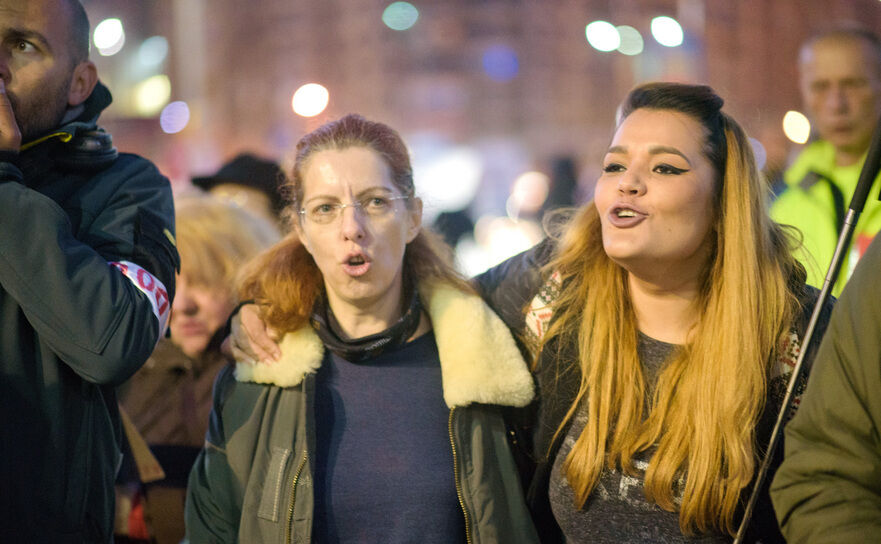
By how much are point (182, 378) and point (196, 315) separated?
0.26 metres

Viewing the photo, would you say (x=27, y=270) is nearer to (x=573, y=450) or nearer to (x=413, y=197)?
A: (x=413, y=197)

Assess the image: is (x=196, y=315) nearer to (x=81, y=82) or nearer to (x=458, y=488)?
(x=81, y=82)

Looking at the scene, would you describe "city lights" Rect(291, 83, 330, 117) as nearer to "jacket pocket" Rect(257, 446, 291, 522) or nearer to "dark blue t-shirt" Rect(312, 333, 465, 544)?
"dark blue t-shirt" Rect(312, 333, 465, 544)

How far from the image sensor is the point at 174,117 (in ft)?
54.9

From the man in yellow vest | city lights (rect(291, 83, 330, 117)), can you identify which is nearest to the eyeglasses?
the man in yellow vest

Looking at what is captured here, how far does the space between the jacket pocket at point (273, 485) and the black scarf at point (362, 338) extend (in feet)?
1.10

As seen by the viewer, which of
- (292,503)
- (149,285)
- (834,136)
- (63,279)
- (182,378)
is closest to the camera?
(63,279)

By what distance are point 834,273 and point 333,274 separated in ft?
4.32

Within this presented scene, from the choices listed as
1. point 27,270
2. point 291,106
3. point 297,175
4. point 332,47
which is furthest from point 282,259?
point 332,47

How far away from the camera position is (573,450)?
2.34m

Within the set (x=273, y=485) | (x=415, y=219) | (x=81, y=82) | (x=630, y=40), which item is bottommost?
(x=273, y=485)

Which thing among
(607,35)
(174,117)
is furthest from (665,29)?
(174,117)

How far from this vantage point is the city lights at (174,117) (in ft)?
52.0

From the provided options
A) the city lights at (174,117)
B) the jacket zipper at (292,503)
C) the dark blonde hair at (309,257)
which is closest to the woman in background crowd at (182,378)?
the dark blonde hair at (309,257)
